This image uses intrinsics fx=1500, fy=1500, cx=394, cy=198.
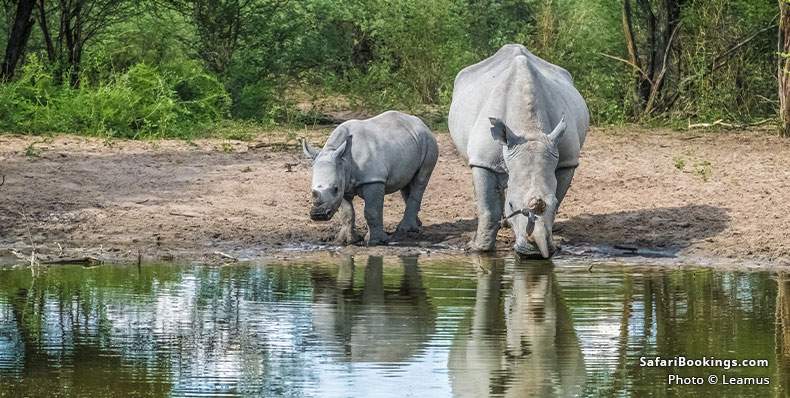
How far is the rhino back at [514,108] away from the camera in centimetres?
1138

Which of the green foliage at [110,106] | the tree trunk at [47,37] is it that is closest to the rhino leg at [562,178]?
the green foliage at [110,106]

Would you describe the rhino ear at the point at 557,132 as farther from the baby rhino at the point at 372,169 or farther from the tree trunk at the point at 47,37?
the tree trunk at the point at 47,37

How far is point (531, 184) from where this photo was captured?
35.3ft

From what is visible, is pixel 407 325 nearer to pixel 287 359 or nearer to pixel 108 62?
pixel 287 359

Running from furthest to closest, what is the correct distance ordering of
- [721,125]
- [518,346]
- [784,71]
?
[721,125]
[784,71]
[518,346]

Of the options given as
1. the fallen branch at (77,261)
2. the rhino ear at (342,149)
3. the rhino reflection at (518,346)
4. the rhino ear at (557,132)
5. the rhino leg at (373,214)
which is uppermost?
the rhino ear at (557,132)

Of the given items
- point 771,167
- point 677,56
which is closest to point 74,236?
point 771,167

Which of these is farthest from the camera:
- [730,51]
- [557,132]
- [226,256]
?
[730,51]

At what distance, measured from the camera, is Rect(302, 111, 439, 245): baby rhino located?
1166 cm

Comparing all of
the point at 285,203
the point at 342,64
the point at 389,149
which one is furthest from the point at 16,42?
the point at 389,149

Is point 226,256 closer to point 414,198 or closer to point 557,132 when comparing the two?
point 414,198

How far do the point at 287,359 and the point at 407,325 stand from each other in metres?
1.15

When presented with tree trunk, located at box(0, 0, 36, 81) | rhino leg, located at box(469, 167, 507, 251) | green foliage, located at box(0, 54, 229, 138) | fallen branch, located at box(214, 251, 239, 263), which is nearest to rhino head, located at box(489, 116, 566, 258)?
rhino leg, located at box(469, 167, 507, 251)

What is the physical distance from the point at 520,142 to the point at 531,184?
384mm
